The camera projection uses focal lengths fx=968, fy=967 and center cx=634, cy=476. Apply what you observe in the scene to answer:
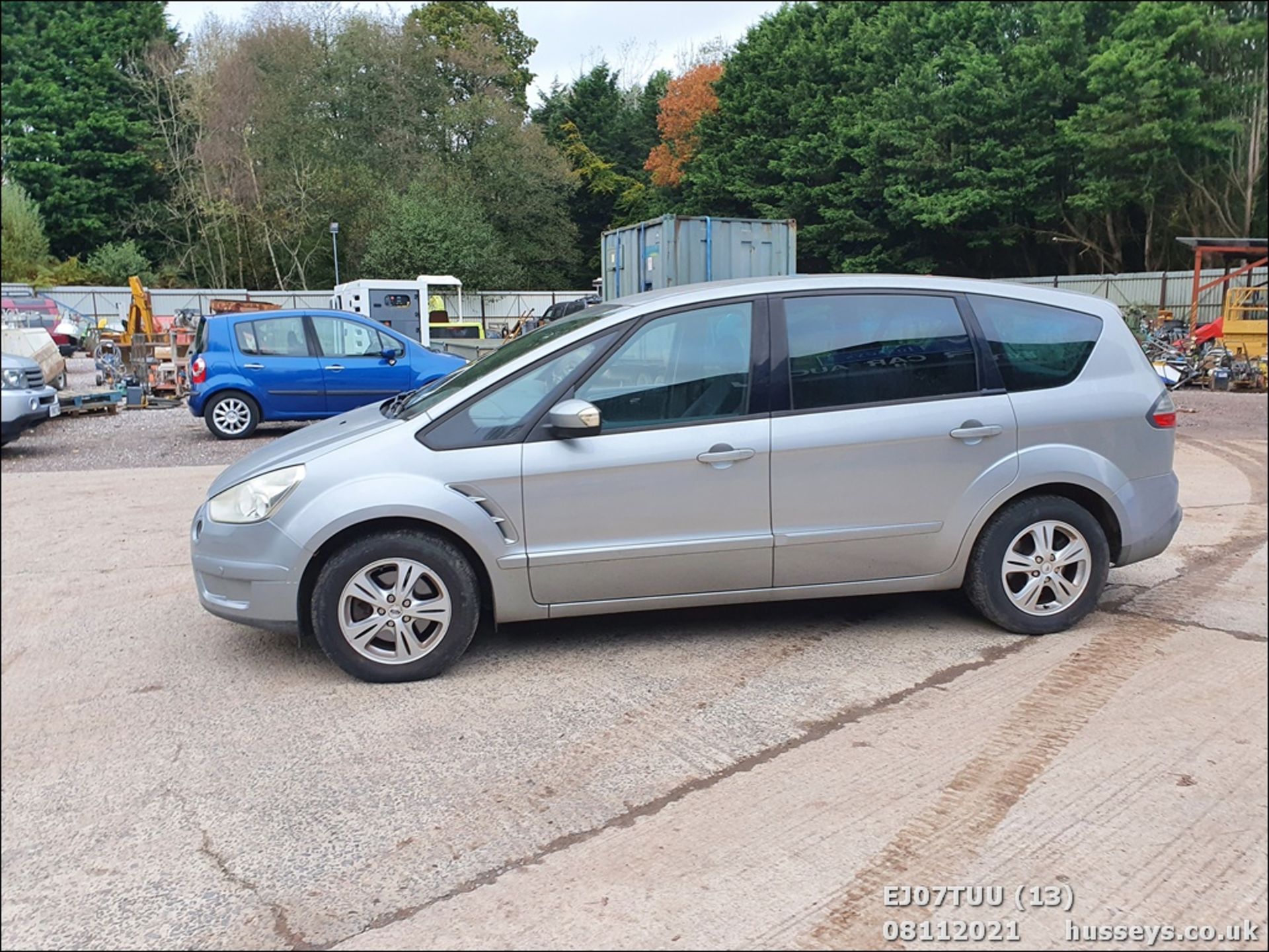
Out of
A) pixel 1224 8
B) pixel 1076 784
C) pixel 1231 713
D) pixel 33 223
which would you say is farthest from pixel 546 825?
pixel 33 223

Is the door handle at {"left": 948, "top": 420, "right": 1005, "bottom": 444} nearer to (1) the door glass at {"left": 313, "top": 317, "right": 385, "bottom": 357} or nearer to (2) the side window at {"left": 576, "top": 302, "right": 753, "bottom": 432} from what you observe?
(2) the side window at {"left": 576, "top": 302, "right": 753, "bottom": 432}

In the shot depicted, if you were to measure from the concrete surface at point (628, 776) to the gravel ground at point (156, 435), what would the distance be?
207 inches

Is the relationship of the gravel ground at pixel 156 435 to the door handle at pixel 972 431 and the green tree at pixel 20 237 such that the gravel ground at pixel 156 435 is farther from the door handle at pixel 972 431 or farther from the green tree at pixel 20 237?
the door handle at pixel 972 431

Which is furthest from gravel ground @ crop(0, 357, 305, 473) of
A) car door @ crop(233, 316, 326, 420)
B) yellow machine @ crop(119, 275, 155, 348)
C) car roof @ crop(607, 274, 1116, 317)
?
car roof @ crop(607, 274, 1116, 317)

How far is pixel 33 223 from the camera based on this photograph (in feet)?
12.0

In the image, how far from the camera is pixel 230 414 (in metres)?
12.6

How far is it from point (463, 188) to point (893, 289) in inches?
211

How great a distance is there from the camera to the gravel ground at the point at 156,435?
10367mm

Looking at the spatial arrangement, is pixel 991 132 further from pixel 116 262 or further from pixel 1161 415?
pixel 116 262

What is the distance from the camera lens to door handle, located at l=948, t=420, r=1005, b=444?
4.43m

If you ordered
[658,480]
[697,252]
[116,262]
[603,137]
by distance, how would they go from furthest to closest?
[697,252] < [116,262] < [603,137] < [658,480]

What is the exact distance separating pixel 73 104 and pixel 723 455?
8.76 feet

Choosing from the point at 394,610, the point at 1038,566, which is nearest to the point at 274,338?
the point at 394,610

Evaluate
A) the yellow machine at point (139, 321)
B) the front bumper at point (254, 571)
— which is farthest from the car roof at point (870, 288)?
the yellow machine at point (139, 321)
